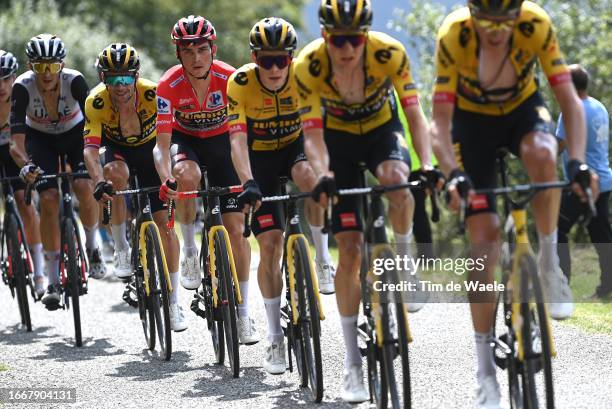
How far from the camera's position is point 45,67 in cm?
1104

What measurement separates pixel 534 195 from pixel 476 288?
63 cm

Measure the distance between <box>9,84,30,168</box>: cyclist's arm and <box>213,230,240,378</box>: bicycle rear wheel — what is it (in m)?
2.94

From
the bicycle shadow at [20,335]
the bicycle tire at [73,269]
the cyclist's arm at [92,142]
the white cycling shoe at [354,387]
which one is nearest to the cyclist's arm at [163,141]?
the cyclist's arm at [92,142]

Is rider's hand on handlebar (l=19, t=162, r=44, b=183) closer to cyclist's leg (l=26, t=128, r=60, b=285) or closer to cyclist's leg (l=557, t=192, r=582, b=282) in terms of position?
cyclist's leg (l=26, t=128, r=60, b=285)

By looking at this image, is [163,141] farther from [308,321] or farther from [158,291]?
[308,321]

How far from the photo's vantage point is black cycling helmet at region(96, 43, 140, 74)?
1018cm

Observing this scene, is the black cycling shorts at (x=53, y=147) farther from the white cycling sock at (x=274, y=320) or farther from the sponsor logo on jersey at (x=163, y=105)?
the white cycling sock at (x=274, y=320)

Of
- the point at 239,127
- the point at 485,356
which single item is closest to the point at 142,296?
the point at 239,127

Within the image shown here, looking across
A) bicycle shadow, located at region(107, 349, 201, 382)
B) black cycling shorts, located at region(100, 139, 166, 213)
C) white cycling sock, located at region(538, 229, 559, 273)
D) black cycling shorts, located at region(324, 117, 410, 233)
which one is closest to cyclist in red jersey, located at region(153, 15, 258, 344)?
bicycle shadow, located at region(107, 349, 201, 382)

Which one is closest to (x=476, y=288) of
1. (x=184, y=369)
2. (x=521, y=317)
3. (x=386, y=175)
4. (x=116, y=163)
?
(x=521, y=317)

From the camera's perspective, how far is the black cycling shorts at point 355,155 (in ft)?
24.0

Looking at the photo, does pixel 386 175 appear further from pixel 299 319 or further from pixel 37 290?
pixel 37 290

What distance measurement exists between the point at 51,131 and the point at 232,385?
12.7ft

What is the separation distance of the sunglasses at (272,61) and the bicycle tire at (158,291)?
6.67ft
